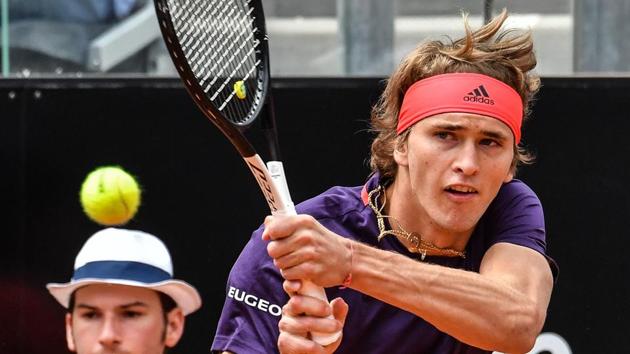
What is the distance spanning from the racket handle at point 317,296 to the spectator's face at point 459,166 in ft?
1.64

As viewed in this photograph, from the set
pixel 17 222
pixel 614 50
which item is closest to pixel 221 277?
pixel 17 222

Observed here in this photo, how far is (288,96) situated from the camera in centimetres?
418

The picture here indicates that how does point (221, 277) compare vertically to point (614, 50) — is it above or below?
below

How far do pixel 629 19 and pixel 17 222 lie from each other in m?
2.15

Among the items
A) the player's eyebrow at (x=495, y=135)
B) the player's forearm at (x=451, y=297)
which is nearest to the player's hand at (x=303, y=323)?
the player's forearm at (x=451, y=297)

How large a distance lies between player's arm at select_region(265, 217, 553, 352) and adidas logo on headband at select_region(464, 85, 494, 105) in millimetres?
432

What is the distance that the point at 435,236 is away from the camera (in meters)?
3.35

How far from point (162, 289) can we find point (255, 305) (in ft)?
2.55

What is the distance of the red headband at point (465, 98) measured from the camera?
321 centimetres

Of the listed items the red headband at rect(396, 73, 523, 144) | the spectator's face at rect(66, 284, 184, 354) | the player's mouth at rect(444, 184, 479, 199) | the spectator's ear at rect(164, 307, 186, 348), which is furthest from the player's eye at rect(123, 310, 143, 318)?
the player's mouth at rect(444, 184, 479, 199)

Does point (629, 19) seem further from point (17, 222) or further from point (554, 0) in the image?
point (17, 222)

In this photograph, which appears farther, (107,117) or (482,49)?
(107,117)

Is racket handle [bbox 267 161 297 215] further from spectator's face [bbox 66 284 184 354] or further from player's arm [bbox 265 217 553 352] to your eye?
spectator's face [bbox 66 284 184 354]

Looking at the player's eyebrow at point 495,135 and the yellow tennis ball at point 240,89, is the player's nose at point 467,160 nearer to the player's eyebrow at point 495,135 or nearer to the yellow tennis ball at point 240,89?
the player's eyebrow at point 495,135
